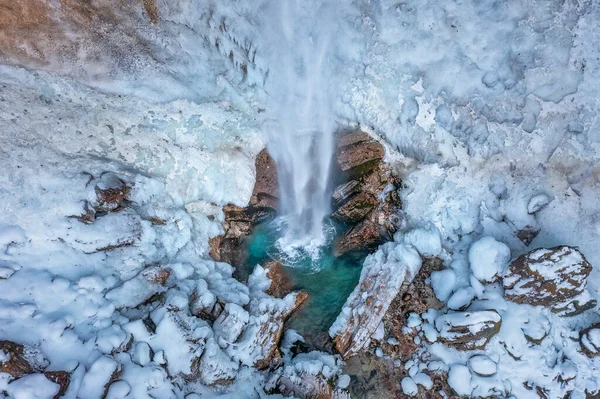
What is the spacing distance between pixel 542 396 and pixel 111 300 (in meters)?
4.68

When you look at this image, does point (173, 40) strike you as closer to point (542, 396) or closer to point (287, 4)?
point (287, 4)

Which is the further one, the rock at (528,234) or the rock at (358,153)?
the rock at (358,153)

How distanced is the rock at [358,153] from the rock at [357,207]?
380 millimetres

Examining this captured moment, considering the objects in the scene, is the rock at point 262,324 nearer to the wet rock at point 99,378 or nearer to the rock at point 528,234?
the wet rock at point 99,378

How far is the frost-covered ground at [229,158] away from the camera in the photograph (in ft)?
12.5

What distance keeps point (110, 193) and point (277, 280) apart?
8.05 ft

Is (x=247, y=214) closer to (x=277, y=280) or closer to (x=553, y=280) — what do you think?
(x=277, y=280)

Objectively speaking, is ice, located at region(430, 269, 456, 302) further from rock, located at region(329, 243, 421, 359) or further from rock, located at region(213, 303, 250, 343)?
rock, located at region(213, 303, 250, 343)

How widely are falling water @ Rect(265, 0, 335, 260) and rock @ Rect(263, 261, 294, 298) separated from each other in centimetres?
46

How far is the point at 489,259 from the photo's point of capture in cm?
441

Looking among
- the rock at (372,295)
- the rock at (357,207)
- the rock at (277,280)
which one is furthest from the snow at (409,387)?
the rock at (357,207)

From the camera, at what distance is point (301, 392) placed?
13.2ft

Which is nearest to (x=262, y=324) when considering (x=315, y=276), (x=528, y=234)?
(x=315, y=276)

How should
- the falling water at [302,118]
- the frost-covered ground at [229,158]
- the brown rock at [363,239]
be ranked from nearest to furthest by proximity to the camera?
the frost-covered ground at [229,158]
the falling water at [302,118]
the brown rock at [363,239]
